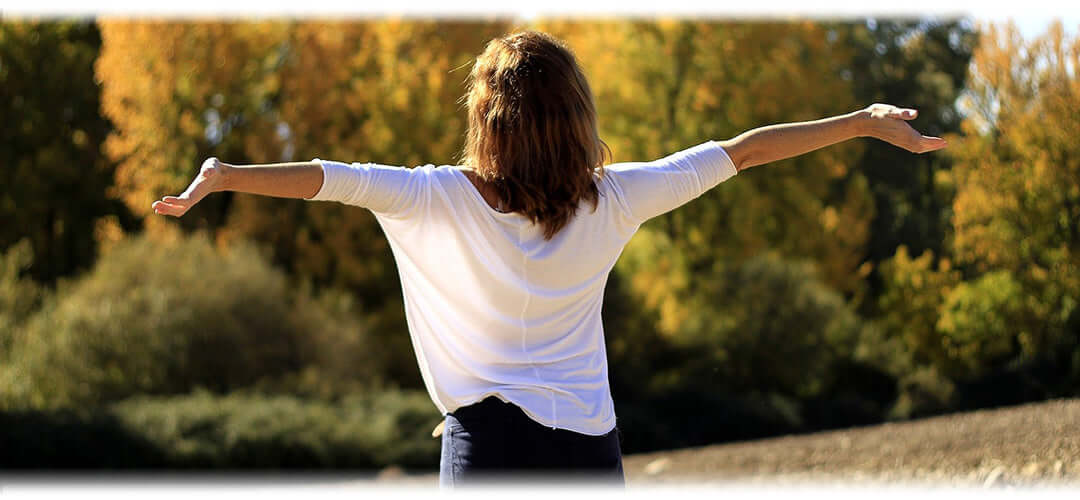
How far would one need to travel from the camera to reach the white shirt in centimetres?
222

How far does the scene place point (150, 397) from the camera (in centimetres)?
1407

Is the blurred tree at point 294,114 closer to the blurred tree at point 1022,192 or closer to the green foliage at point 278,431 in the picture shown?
the green foliage at point 278,431

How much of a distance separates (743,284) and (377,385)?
17.8 feet

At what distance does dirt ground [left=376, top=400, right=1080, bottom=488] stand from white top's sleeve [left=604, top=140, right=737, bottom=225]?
4.87 metres

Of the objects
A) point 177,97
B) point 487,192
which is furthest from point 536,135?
point 177,97

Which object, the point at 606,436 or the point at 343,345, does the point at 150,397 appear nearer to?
the point at 343,345

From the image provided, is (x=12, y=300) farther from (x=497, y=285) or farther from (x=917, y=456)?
(x=497, y=285)

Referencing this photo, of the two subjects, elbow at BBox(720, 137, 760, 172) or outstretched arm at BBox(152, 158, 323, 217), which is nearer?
outstretched arm at BBox(152, 158, 323, 217)

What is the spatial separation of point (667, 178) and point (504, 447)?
640mm

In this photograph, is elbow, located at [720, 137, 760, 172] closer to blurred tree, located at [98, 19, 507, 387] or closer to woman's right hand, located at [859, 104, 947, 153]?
woman's right hand, located at [859, 104, 947, 153]

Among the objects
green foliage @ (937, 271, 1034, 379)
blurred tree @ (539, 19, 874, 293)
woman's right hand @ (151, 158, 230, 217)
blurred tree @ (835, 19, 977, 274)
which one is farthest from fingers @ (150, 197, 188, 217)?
blurred tree @ (539, 19, 874, 293)

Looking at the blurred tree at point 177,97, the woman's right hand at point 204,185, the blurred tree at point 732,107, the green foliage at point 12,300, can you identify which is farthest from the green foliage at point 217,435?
the woman's right hand at point 204,185

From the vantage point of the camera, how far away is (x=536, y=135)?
2244 millimetres

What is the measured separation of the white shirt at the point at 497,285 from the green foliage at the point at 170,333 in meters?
12.7
